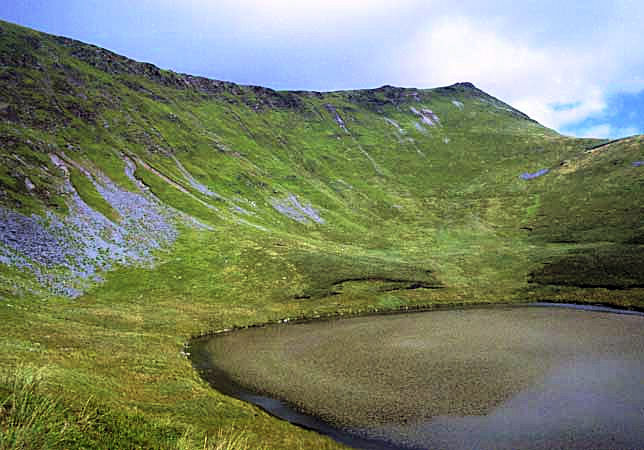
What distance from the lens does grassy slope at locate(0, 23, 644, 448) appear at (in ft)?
113

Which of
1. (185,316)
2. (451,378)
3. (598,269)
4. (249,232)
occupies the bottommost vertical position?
(185,316)

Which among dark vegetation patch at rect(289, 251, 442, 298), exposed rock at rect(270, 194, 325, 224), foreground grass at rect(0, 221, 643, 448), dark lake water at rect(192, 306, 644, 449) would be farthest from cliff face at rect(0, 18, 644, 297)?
dark lake water at rect(192, 306, 644, 449)

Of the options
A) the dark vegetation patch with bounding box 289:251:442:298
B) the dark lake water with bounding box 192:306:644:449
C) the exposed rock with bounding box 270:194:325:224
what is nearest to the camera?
the dark lake water with bounding box 192:306:644:449

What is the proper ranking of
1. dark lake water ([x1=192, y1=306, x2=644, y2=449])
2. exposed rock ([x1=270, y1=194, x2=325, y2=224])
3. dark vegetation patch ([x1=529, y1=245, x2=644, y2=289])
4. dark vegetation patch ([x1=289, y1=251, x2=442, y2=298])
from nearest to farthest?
dark lake water ([x1=192, y1=306, x2=644, y2=449]) < dark vegetation patch ([x1=529, y1=245, x2=644, y2=289]) < dark vegetation patch ([x1=289, y1=251, x2=442, y2=298]) < exposed rock ([x1=270, y1=194, x2=325, y2=224])

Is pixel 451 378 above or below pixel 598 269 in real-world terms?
below

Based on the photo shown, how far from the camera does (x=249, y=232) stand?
99.9 metres

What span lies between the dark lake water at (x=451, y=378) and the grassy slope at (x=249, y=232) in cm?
482

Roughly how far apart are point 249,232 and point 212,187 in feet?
120

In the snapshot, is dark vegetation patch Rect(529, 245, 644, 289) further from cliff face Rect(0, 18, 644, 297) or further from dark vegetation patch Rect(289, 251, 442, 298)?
dark vegetation patch Rect(289, 251, 442, 298)

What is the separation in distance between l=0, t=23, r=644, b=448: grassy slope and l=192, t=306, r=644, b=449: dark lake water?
15.8 feet

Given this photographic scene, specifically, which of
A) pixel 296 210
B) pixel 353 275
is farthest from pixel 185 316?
pixel 296 210

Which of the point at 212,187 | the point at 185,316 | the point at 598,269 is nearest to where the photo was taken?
the point at 185,316

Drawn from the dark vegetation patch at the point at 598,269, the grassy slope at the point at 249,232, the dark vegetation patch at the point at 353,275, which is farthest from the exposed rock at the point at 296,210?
the dark vegetation patch at the point at 598,269

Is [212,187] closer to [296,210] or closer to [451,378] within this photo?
→ [296,210]
